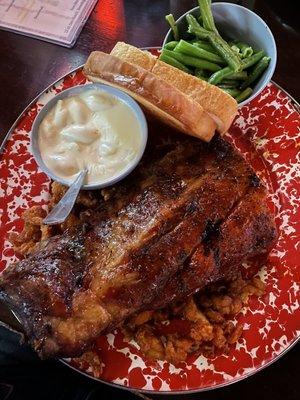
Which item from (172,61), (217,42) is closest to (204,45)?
(217,42)

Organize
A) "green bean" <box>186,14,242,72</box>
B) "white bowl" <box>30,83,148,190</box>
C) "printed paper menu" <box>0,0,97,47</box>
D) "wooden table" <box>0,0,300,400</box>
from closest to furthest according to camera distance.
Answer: "white bowl" <box>30,83,148,190</box>, "green bean" <box>186,14,242,72</box>, "wooden table" <box>0,0,300,400</box>, "printed paper menu" <box>0,0,97,47</box>

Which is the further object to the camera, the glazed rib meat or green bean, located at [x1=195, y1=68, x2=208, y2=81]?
green bean, located at [x1=195, y1=68, x2=208, y2=81]

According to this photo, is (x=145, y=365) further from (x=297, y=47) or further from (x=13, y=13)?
(x=13, y=13)

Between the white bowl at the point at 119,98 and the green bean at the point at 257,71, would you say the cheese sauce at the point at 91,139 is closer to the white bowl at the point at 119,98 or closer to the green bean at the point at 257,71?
the white bowl at the point at 119,98

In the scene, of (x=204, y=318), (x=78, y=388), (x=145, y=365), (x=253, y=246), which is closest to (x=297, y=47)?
(x=253, y=246)

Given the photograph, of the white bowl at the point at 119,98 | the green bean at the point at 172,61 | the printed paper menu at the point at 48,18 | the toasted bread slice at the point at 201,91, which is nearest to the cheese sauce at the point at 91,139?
the white bowl at the point at 119,98

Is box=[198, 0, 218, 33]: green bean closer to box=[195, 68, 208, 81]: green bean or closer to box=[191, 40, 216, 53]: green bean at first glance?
box=[191, 40, 216, 53]: green bean

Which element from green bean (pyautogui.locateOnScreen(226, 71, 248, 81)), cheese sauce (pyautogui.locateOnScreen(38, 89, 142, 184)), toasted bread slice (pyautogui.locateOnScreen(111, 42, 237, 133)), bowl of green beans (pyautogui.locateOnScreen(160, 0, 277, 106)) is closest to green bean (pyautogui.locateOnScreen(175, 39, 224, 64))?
bowl of green beans (pyautogui.locateOnScreen(160, 0, 277, 106))

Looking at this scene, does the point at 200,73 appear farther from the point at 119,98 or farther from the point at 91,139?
the point at 91,139
